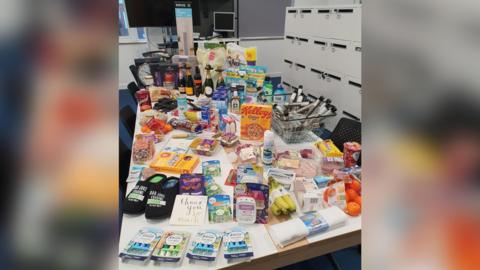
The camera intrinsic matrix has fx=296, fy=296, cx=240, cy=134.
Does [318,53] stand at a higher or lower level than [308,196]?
higher

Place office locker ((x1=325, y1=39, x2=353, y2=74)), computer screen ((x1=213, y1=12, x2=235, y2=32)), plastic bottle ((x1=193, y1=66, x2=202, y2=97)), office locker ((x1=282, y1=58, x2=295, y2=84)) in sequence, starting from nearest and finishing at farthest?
plastic bottle ((x1=193, y1=66, x2=202, y2=97)) < office locker ((x1=325, y1=39, x2=353, y2=74)) < office locker ((x1=282, y1=58, x2=295, y2=84)) < computer screen ((x1=213, y1=12, x2=235, y2=32))

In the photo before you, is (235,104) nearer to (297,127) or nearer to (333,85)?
(297,127)

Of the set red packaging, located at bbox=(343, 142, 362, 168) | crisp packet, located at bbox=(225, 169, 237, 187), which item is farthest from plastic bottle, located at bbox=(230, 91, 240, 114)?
red packaging, located at bbox=(343, 142, 362, 168)

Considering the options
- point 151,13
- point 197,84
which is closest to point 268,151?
point 197,84

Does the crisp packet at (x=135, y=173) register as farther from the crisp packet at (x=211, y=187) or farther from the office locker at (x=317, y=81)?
the office locker at (x=317, y=81)

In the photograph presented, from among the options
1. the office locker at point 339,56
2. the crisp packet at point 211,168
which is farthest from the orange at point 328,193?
the office locker at point 339,56

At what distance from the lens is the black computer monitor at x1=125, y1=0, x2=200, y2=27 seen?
4.04 m

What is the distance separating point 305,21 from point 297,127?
2622mm

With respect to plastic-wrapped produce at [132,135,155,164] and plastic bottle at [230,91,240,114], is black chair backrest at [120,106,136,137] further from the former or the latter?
plastic bottle at [230,91,240,114]

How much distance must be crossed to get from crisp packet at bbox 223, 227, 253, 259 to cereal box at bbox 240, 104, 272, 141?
0.74m

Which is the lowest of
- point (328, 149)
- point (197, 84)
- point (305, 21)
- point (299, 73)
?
point (328, 149)

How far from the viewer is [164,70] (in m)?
2.49

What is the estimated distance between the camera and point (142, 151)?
4.60 feet
